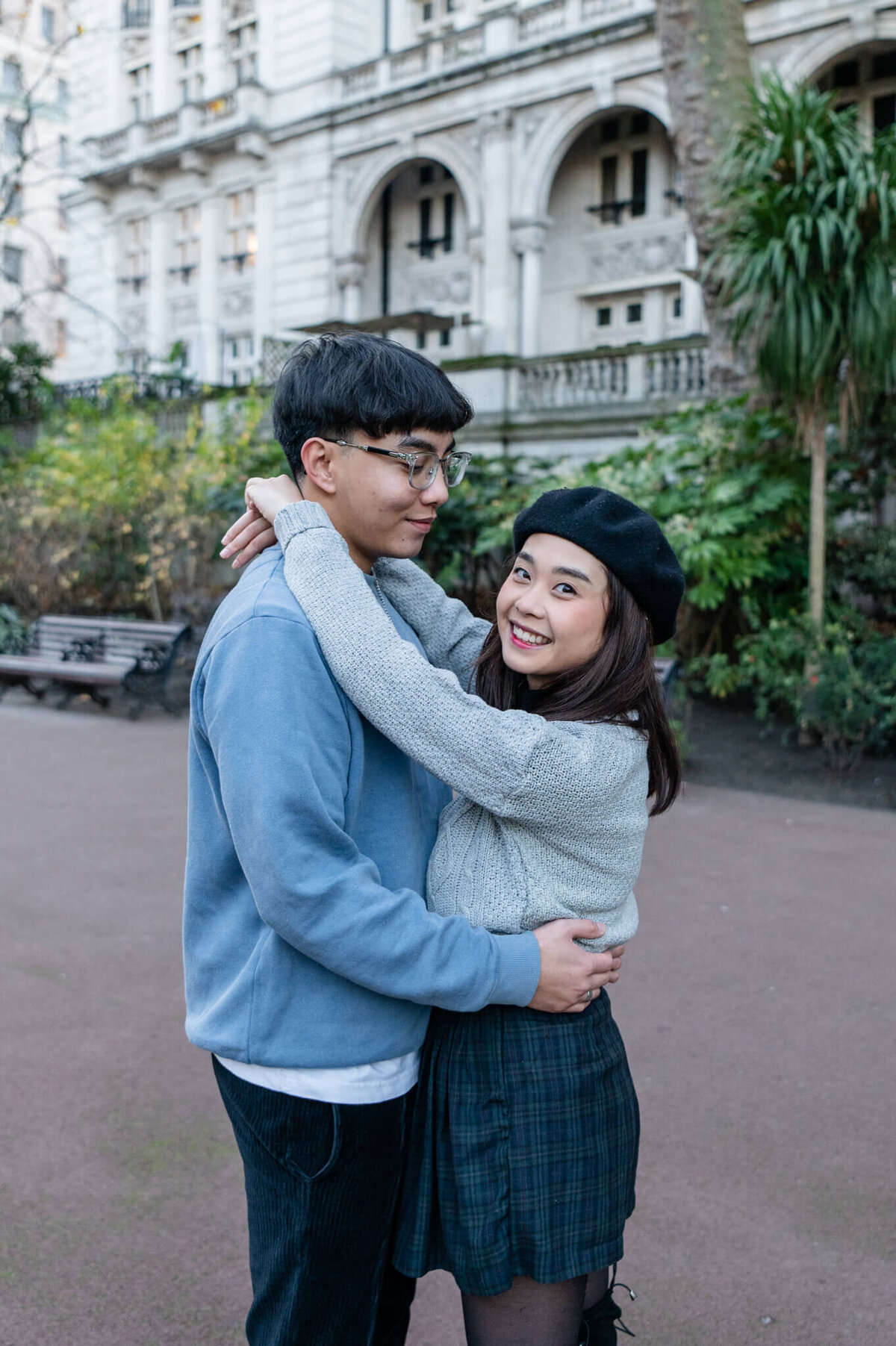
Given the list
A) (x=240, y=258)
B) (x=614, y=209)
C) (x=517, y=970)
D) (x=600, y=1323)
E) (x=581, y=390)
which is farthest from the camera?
(x=240, y=258)

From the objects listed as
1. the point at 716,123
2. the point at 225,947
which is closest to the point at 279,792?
the point at 225,947

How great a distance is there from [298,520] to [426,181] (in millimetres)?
27382

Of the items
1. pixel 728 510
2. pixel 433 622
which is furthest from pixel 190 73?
pixel 433 622

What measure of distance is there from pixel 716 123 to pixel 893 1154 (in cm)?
843

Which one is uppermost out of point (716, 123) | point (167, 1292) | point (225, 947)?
point (716, 123)

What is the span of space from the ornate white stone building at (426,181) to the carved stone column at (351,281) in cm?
6

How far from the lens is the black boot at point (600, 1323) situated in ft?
5.85

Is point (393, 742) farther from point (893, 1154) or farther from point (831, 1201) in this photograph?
point (893, 1154)

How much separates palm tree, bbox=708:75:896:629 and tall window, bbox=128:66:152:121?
29720 mm

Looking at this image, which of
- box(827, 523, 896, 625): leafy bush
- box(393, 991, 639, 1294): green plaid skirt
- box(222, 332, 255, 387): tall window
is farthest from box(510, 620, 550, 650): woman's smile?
box(222, 332, 255, 387): tall window

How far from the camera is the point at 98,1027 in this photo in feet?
12.9

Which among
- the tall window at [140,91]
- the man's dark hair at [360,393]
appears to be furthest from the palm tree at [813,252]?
the tall window at [140,91]

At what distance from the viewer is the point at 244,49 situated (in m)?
Result: 29.7

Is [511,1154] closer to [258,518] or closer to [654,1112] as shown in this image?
[258,518]
